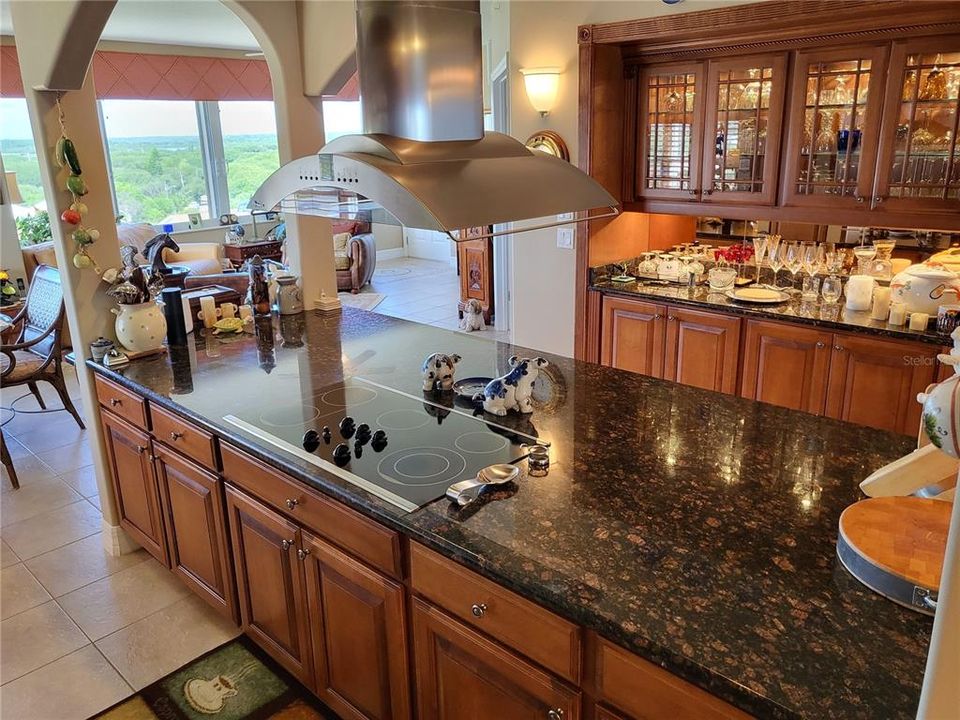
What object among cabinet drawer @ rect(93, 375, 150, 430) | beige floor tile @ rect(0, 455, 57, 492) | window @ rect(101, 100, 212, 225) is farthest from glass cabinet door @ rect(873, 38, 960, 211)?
window @ rect(101, 100, 212, 225)

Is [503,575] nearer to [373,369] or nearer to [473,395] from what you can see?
[473,395]

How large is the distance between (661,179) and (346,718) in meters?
3.19

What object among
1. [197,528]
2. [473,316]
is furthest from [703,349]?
[473,316]

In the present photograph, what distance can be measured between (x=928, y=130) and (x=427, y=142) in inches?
101

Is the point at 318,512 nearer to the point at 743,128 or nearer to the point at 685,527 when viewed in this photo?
the point at 685,527

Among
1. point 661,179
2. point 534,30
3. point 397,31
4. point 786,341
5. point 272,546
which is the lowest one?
point 272,546

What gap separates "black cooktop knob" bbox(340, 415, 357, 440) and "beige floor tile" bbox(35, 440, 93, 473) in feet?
9.42

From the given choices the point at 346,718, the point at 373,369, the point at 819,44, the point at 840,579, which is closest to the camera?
the point at 840,579

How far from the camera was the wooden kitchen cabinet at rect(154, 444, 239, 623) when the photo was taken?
2.46m

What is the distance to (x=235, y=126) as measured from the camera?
929cm

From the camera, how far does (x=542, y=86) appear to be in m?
4.02

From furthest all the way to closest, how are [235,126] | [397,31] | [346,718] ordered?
[235,126] → [346,718] → [397,31]

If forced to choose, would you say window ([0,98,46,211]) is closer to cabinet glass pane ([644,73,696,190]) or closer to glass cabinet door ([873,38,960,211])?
cabinet glass pane ([644,73,696,190])

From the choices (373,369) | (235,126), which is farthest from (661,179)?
(235,126)
